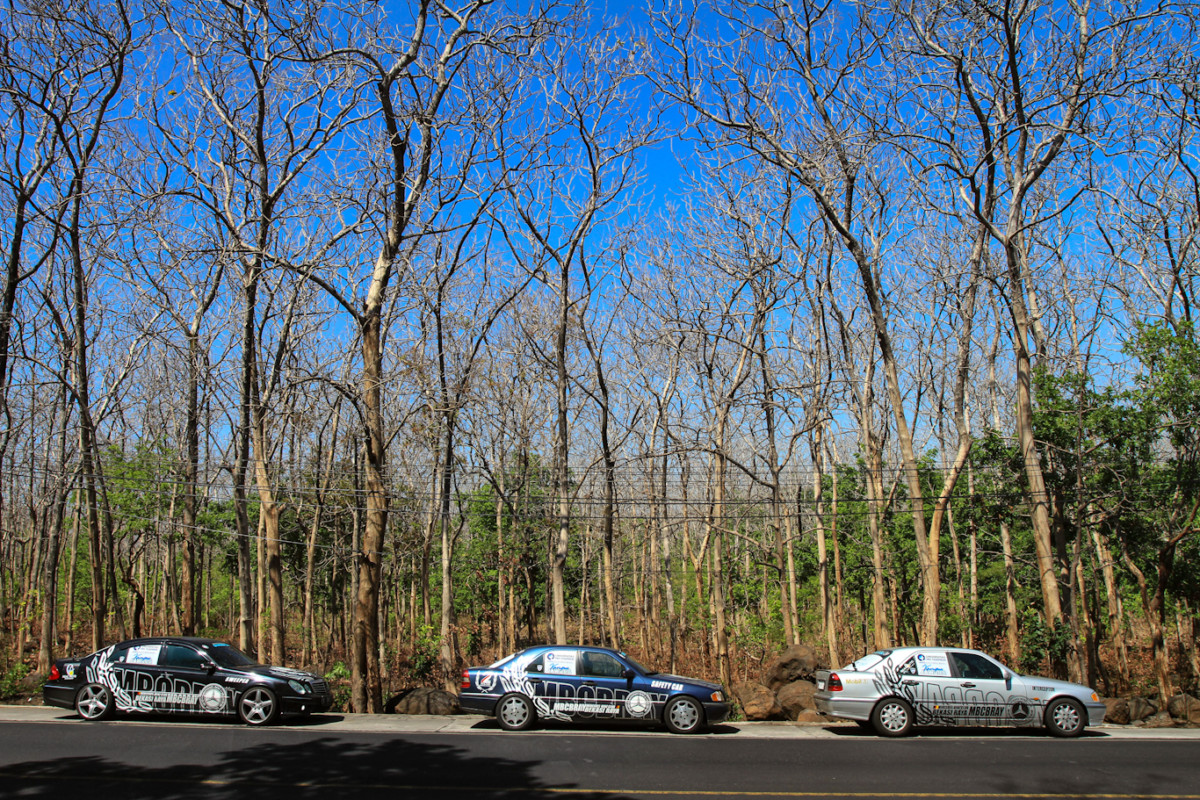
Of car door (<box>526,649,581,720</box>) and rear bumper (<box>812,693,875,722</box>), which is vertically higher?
car door (<box>526,649,581,720</box>)

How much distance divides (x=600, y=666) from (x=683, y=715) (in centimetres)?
148

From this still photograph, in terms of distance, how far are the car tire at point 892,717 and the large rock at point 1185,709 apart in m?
6.02

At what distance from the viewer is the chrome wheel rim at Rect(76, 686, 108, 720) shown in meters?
12.3

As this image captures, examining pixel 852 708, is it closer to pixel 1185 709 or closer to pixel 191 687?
pixel 1185 709

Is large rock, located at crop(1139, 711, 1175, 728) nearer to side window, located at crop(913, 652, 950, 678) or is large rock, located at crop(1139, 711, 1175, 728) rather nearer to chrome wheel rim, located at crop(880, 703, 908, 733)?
side window, located at crop(913, 652, 950, 678)

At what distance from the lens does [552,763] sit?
952 centimetres

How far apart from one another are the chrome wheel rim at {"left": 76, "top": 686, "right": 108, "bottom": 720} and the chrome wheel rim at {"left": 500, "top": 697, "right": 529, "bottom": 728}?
6072 millimetres

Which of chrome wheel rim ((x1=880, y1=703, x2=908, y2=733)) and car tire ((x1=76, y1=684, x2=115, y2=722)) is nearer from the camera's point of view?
car tire ((x1=76, y1=684, x2=115, y2=722))

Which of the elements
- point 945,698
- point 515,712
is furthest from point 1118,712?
point 515,712

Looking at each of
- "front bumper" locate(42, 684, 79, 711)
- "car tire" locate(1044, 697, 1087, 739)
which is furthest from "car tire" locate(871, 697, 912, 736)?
"front bumper" locate(42, 684, 79, 711)

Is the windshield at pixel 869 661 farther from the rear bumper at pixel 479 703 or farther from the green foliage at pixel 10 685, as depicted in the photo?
the green foliage at pixel 10 685

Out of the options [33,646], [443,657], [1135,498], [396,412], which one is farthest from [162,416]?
[1135,498]

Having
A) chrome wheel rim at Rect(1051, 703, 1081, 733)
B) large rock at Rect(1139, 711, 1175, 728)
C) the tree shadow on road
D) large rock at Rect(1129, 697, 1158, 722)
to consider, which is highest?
the tree shadow on road

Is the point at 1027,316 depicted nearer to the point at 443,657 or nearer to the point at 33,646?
the point at 443,657
